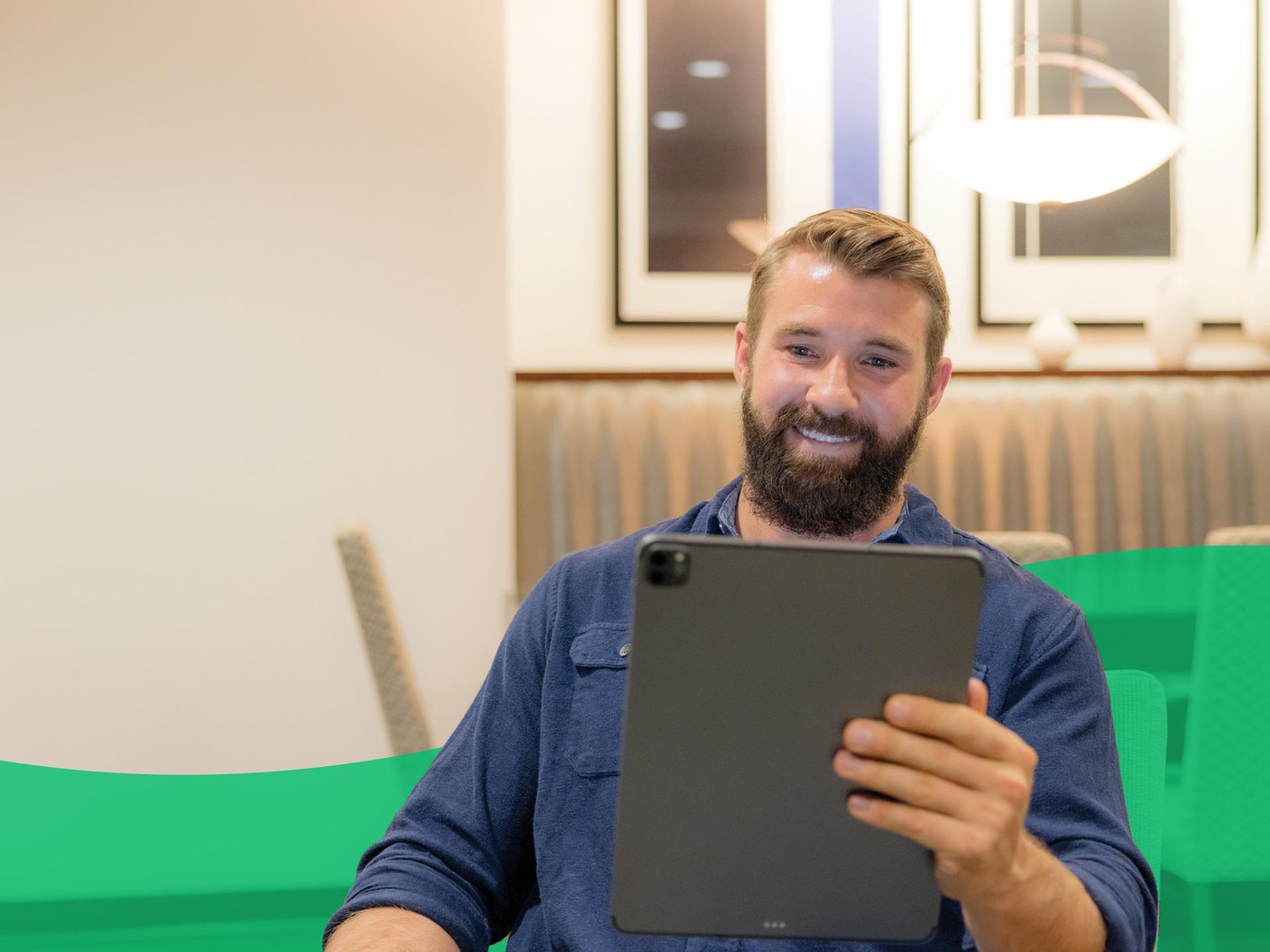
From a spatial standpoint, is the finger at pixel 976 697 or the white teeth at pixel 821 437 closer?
the finger at pixel 976 697

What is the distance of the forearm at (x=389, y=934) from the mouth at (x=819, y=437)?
60cm

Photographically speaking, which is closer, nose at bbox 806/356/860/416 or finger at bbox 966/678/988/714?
finger at bbox 966/678/988/714

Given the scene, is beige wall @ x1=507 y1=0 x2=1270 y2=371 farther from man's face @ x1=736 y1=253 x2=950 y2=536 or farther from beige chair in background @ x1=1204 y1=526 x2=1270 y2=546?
man's face @ x1=736 y1=253 x2=950 y2=536

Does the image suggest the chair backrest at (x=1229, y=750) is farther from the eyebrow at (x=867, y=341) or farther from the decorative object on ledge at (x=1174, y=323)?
the decorative object on ledge at (x=1174, y=323)

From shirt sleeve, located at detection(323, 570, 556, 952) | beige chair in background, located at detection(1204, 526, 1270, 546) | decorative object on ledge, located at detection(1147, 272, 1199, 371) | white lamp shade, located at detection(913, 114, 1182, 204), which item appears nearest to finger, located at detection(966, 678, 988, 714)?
shirt sleeve, located at detection(323, 570, 556, 952)

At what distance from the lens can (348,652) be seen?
289 centimetres

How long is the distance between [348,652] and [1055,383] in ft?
6.49

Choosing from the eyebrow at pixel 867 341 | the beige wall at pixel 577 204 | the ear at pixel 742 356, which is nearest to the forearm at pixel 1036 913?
the eyebrow at pixel 867 341

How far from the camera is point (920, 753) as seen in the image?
0.79 m

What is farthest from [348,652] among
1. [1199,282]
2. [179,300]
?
[1199,282]

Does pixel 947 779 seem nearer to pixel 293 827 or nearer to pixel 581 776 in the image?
pixel 581 776

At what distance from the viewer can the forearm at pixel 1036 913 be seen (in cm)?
89

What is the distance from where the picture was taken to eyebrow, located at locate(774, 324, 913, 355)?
4.29 feet

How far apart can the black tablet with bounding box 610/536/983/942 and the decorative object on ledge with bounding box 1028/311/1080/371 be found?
111 inches
